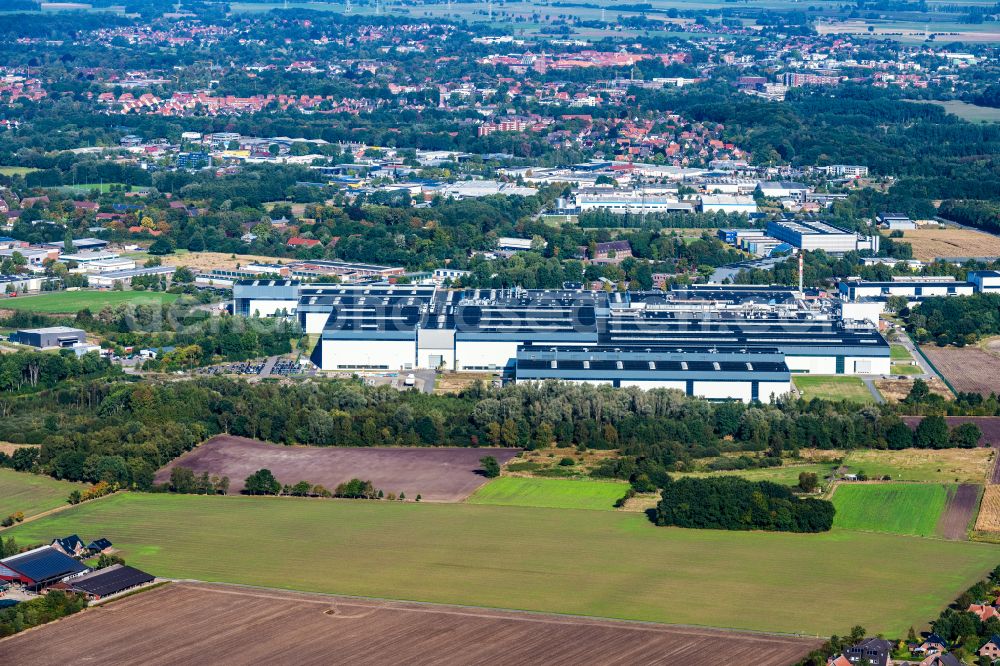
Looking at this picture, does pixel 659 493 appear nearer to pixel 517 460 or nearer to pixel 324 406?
pixel 517 460

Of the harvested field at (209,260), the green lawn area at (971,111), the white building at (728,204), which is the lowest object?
the harvested field at (209,260)

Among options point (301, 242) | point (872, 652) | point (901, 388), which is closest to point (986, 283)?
point (901, 388)

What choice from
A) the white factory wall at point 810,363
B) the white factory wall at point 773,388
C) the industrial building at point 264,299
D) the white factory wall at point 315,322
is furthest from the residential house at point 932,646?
the industrial building at point 264,299

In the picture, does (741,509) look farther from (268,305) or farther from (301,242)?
(301,242)

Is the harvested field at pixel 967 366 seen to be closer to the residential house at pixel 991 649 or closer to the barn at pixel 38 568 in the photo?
the residential house at pixel 991 649

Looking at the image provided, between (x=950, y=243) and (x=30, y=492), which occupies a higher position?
(x=950, y=243)

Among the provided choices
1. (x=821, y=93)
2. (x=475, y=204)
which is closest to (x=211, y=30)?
(x=821, y=93)

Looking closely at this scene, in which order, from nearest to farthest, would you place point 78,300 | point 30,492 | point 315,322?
point 30,492 → point 315,322 → point 78,300

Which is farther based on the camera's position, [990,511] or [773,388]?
[773,388]
